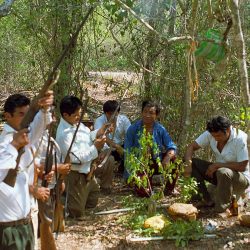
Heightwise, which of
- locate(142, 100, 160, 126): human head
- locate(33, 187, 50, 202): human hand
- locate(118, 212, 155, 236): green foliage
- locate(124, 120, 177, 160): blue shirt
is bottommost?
locate(118, 212, 155, 236): green foliage

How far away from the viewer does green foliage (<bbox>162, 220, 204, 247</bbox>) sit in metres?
4.81

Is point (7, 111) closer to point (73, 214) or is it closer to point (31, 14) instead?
point (73, 214)

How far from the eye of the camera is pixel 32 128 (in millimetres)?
3578

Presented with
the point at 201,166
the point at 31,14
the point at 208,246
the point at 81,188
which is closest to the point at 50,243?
the point at 81,188

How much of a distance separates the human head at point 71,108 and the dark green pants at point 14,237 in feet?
6.52

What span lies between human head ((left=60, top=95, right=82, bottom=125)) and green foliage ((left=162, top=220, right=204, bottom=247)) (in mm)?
1555

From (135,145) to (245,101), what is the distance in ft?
6.95

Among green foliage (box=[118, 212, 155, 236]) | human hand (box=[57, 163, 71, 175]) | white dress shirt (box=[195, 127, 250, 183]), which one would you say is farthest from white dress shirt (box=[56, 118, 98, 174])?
white dress shirt (box=[195, 127, 250, 183])

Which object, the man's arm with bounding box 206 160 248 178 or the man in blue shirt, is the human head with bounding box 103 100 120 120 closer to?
the man in blue shirt

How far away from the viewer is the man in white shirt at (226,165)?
5.41 metres

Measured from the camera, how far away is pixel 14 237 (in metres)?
3.26

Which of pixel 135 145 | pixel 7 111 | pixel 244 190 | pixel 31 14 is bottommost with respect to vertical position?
pixel 244 190

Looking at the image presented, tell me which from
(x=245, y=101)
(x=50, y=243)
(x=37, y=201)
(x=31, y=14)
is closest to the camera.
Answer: (x=37, y=201)

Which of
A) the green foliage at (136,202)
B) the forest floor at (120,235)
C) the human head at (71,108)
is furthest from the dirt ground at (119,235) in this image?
the human head at (71,108)
